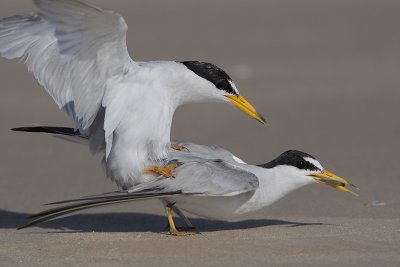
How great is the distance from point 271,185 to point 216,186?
0.47 meters

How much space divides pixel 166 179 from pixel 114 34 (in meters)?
1.00

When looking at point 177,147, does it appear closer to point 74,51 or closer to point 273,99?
point 74,51

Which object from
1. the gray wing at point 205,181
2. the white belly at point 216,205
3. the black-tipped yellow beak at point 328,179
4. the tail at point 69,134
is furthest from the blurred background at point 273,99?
the gray wing at point 205,181

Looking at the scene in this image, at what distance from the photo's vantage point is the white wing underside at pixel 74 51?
21.4 feet

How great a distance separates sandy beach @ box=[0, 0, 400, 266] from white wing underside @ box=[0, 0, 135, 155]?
90cm

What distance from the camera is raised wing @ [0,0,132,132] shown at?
21.4ft

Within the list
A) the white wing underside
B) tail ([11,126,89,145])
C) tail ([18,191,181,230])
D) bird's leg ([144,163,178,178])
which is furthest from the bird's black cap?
tail ([11,126,89,145])

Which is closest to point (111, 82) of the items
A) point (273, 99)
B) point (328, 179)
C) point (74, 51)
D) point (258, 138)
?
point (74, 51)

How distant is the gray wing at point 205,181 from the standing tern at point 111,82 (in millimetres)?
144

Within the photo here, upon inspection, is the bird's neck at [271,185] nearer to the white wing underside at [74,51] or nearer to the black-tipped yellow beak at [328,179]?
the black-tipped yellow beak at [328,179]

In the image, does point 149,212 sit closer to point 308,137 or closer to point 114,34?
point 114,34

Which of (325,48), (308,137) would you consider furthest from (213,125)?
(325,48)

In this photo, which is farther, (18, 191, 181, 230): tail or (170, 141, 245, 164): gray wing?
(170, 141, 245, 164): gray wing

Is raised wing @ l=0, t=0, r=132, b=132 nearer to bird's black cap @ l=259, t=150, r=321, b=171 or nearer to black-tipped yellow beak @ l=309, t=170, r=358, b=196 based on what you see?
bird's black cap @ l=259, t=150, r=321, b=171
